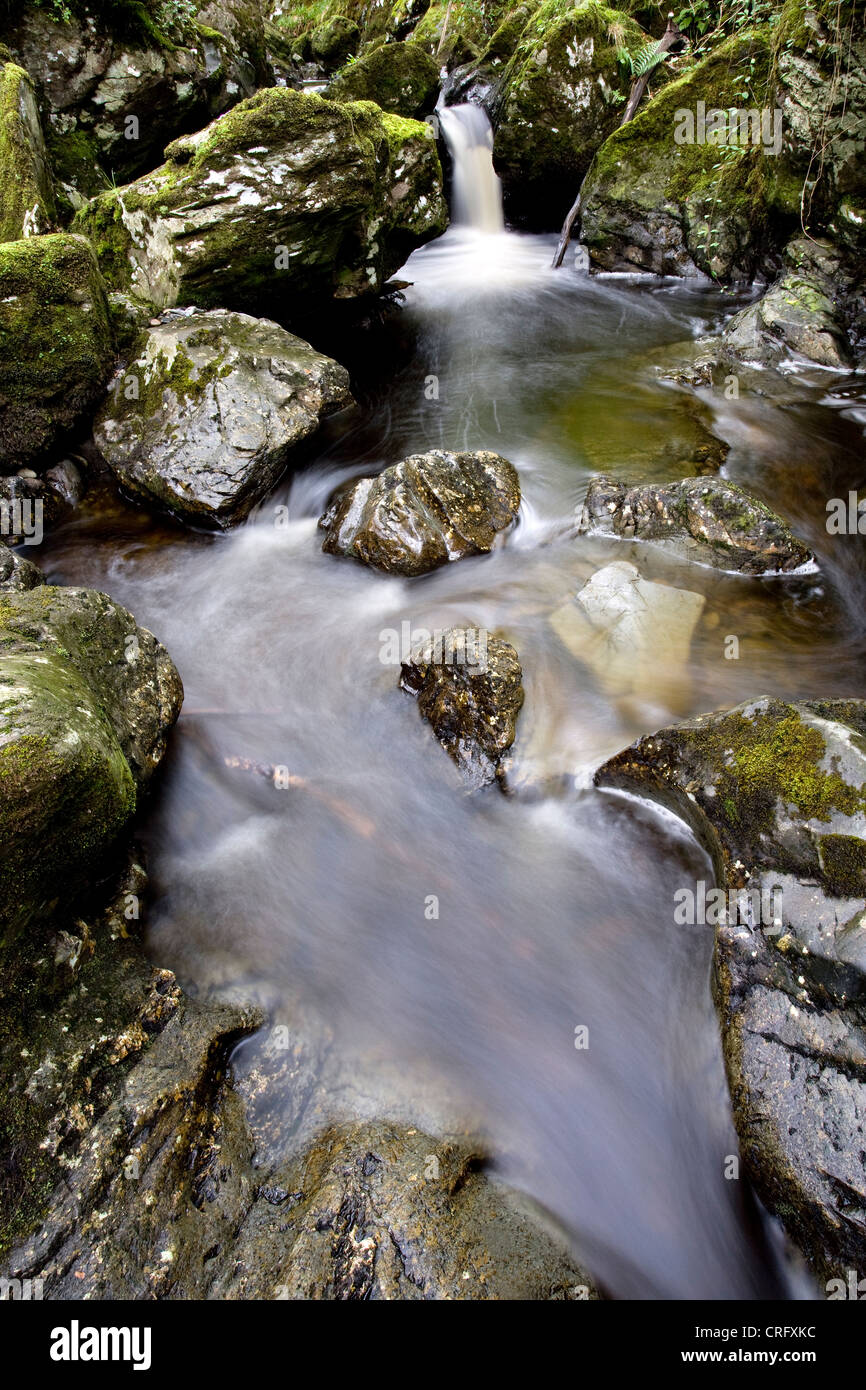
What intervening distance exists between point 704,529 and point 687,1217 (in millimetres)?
Answer: 4663

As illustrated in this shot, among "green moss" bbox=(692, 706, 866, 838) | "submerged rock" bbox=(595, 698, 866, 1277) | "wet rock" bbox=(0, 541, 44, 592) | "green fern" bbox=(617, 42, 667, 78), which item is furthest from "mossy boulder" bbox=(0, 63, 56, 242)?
"green fern" bbox=(617, 42, 667, 78)

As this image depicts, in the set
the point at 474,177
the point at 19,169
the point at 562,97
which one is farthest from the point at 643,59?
the point at 19,169

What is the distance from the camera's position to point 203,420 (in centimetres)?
639

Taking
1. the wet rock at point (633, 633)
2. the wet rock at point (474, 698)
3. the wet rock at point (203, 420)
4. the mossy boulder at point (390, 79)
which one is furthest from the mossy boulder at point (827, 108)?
the wet rock at point (474, 698)

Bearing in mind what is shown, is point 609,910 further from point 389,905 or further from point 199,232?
point 199,232

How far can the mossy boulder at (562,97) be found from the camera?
35.5 feet

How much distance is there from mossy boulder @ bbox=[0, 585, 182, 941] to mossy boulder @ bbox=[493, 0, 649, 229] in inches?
473

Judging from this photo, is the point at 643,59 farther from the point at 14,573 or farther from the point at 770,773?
the point at 770,773

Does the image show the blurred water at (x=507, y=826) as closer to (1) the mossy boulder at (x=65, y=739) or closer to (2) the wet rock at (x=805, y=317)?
(1) the mossy boulder at (x=65, y=739)

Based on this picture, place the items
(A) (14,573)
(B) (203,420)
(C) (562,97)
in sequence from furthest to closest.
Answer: (C) (562,97) < (B) (203,420) < (A) (14,573)

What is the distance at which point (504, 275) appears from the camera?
11820 millimetres

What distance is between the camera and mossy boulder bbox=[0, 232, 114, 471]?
5832 mm

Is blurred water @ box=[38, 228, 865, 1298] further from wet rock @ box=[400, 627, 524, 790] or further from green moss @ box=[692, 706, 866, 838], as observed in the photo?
green moss @ box=[692, 706, 866, 838]

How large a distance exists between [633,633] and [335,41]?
23.9 metres
